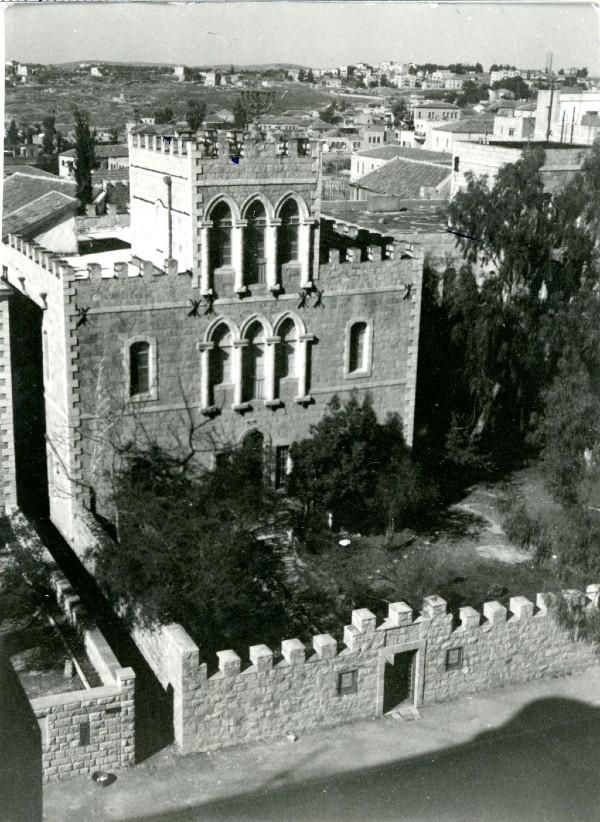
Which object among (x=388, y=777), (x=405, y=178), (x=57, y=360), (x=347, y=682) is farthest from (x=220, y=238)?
(x=405, y=178)

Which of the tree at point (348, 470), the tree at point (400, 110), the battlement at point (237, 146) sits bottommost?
the tree at point (348, 470)

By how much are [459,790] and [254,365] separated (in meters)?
14.2

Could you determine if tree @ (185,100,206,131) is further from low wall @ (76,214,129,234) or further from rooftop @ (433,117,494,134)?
low wall @ (76,214,129,234)

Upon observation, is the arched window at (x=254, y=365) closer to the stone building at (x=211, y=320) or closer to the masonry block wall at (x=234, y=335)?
the stone building at (x=211, y=320)

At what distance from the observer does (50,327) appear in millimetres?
27031

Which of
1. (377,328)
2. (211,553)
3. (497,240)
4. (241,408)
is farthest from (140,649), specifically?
(497,240)

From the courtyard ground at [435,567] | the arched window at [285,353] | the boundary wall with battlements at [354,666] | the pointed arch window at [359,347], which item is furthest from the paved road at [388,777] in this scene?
the pointed arch window at [359,347]

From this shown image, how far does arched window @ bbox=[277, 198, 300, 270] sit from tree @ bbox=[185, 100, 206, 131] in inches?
1715

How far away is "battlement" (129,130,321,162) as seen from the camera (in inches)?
1051

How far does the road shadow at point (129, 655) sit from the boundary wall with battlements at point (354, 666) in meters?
0.29

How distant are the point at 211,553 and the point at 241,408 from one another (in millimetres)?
7411

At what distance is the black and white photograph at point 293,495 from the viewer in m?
19.5

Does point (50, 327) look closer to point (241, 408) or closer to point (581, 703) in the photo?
point (241, 408)

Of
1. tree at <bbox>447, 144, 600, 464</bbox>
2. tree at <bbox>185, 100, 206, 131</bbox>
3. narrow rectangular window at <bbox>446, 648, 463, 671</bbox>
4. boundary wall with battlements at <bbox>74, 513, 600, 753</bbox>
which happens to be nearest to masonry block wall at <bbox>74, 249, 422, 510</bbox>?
tree at <bbox>447, 144, 600, 464</bbox>
